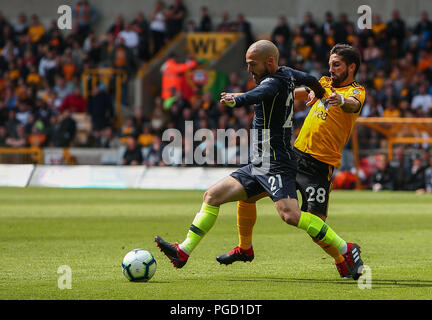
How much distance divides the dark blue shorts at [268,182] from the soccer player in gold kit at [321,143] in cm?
32

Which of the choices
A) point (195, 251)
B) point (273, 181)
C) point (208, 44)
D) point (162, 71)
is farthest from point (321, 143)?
point (208, 44)

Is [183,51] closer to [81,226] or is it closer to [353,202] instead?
[353,202]

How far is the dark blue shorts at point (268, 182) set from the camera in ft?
25.0

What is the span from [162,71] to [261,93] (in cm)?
2189

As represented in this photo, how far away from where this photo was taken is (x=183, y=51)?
29.6 metres

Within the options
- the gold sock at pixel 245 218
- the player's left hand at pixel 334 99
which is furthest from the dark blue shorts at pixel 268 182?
the player's left hand at pixel 334 99

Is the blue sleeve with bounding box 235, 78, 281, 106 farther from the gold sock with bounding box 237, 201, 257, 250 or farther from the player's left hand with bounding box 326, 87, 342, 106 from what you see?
the gold sock with bounding box 237, 201, 257, 250

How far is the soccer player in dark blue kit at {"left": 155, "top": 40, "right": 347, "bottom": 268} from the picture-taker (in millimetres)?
7598

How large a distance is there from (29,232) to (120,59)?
1781 cm

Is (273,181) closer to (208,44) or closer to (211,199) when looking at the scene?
(211,199)

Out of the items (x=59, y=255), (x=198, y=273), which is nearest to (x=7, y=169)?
(x=59, y=255)

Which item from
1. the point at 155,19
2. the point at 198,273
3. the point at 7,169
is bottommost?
the point at 7,169

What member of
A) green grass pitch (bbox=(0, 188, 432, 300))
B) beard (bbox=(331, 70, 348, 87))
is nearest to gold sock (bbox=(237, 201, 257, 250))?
green grass pitch (bbox=(0, 188, 432, 300))

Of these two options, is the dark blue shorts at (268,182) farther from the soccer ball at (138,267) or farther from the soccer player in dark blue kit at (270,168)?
the soccer ball at (138,267)
